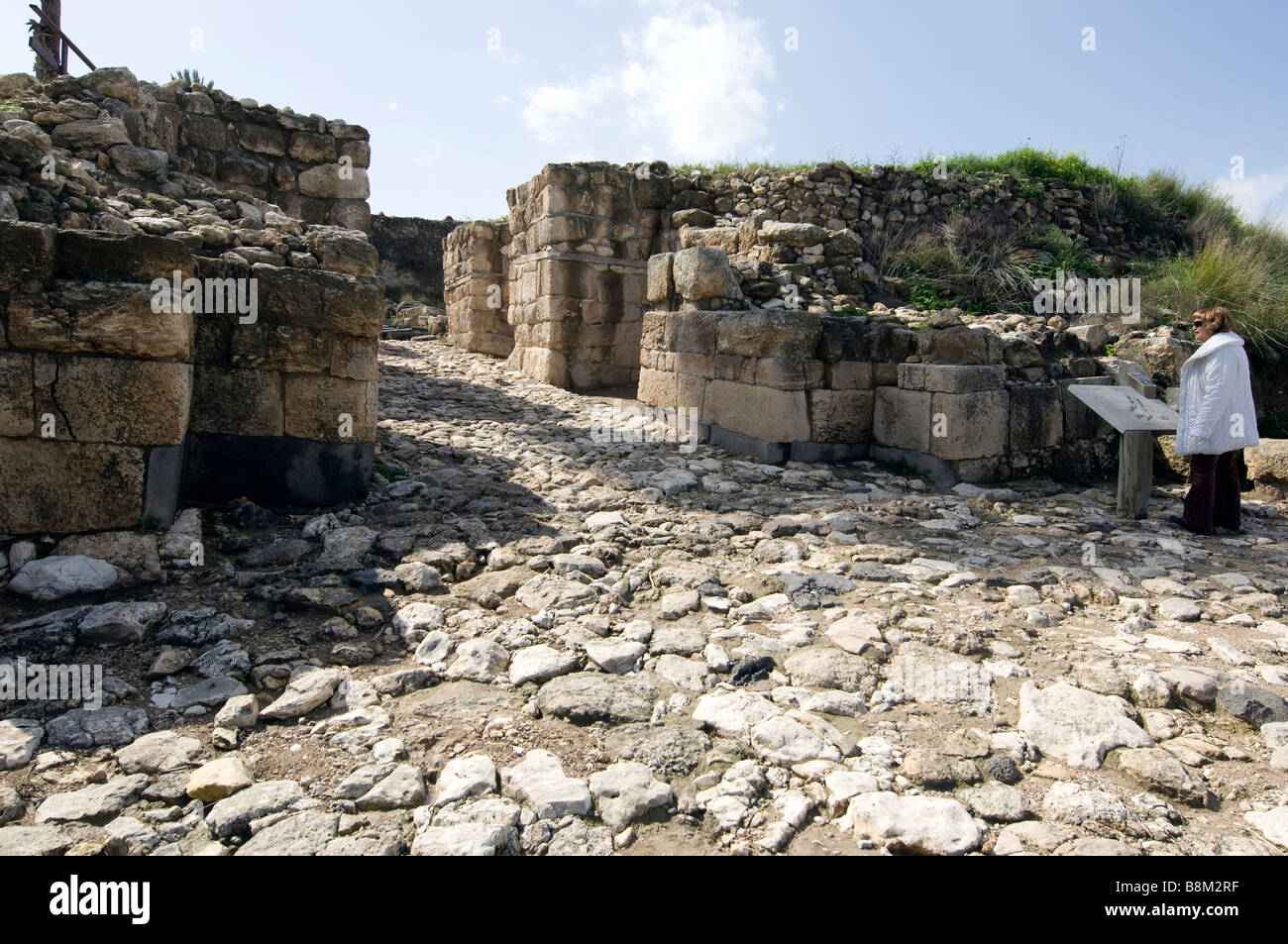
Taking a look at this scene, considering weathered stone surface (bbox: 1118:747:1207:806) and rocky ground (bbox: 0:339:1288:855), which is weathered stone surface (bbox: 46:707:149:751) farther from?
weathered stone surface (bbox: 1118:747:1207:806)

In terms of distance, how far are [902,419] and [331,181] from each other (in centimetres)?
695

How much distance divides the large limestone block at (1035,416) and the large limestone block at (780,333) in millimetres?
1667

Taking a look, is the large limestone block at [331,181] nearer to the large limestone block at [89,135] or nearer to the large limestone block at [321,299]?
the large limestone block at [89,135]

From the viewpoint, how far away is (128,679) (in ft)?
9.65

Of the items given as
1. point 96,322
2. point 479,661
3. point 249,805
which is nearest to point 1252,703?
point 479,661

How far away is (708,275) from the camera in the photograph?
726cm

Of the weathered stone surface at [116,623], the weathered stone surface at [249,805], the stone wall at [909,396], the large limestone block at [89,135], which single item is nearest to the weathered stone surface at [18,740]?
the weathered stone surface at [116,623]

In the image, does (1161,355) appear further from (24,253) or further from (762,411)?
(24,253)

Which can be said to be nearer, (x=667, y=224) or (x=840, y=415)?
(x=840, y=415)

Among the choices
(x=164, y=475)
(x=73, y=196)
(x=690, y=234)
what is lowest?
(x=164, y=475)

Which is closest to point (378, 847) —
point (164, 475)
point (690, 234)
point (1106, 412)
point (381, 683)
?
point (381, 683)

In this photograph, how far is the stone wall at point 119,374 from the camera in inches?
142

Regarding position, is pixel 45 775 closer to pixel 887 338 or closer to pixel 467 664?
pixel 467 664

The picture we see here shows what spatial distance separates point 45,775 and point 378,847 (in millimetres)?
1160
